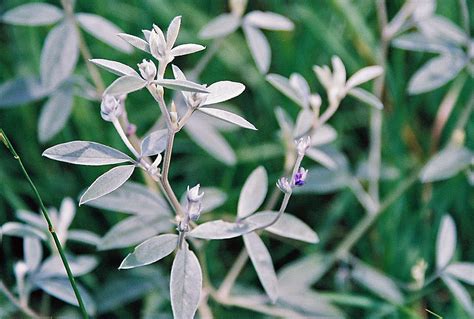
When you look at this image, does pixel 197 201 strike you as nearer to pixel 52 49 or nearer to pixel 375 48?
pixel 52 49

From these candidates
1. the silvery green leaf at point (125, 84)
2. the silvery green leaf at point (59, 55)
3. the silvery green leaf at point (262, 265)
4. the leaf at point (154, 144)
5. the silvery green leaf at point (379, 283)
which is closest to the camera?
the silvery green leaf at point (125, 84)

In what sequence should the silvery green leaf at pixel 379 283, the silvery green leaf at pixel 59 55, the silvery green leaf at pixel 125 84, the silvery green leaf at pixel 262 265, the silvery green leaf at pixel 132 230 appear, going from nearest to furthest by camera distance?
the silvery green leaf at pixel 125 84, the silvery green leaf at pixel 262 265, the silvery green leaf at pixel 132 230, the silvery green leaf at pixel 59 55, the silvery green leaf at pixel 379 283

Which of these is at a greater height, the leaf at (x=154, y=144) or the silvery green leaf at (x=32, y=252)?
the silvery green leaf at (x=32, y=252)

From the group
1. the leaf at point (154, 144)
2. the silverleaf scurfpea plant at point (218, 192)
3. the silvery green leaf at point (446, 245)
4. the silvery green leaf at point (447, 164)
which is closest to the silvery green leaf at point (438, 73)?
the silverleaf scurfpea plant at point (218, 192)

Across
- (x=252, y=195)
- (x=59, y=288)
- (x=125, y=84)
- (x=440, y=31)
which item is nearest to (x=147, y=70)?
(x=125, y=84)

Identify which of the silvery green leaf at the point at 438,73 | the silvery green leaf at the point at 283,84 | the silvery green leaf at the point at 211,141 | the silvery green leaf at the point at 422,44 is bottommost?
the silvery green leaf at the point at 283,84

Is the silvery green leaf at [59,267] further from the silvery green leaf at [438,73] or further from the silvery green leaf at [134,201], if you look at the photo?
the silvery green leaf at [438,73]

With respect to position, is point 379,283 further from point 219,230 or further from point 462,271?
point 219,230
